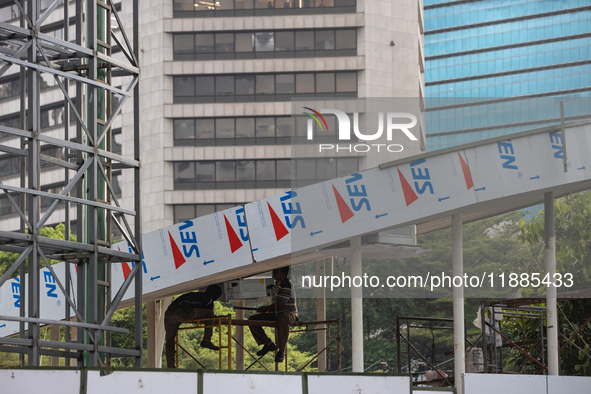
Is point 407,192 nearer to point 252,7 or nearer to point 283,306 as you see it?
point 283,306

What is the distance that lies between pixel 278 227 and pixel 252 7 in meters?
55.9

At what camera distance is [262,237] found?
17.7 meters

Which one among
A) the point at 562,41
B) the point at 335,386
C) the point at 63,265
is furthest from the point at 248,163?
the point at 562,41

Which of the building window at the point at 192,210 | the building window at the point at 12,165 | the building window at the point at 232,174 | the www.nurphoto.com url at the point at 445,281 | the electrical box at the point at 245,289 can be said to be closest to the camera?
the www.nurphoto.com url at the point at 445,281

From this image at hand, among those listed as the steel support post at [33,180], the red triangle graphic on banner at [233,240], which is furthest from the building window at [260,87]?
the steel support post at [33,180]

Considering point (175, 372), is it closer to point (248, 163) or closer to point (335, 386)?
point (335, 386)

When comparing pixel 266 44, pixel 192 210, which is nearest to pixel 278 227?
pixel 192 210

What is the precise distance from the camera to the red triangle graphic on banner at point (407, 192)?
1689 centimetres

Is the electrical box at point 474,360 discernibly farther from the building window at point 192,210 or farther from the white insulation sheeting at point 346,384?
the building window at point 192,210

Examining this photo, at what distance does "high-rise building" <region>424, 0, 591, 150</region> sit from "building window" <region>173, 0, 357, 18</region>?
4671cm

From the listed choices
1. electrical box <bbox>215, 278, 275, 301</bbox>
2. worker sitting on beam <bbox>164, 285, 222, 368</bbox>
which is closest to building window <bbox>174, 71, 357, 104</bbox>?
electrical box <bbox>215, 278, 275, 301</bbox>

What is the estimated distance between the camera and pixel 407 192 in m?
16.9

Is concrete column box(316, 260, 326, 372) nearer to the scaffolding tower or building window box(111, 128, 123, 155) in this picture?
the scaffolding tower

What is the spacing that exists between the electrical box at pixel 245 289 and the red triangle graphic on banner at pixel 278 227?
3.76 m
